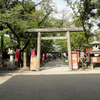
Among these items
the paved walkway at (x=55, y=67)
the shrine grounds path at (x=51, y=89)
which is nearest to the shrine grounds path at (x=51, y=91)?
the shrine grounds path at (x=51, y=89)

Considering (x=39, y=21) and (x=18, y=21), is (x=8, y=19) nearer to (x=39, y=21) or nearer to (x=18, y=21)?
(x=18, y=21)

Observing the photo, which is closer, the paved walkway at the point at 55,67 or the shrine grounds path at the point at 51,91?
the shrine grounds path at the point at 51,91

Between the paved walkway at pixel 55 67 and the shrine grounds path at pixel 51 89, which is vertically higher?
the shrine grounds path at pixel 51 89

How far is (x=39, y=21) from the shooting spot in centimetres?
1431

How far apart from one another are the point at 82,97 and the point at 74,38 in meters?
18.2

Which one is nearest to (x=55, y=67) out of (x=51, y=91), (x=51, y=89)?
(x=51, y=89)

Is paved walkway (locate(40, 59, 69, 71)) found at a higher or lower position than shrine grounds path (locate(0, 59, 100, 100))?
lower

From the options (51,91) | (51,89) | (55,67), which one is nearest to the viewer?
(51,91)

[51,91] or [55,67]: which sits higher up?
[51,91]

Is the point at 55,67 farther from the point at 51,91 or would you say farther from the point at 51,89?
the point at 51,91

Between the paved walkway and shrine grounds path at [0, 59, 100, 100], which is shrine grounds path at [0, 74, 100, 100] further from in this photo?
the paved walkway

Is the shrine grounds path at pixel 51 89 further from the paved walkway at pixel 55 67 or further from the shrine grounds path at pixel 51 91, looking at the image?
the paved walkway at pixel 55 67

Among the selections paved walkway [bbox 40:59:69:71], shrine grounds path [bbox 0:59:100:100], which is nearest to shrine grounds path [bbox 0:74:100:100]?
shrine grounds path [bbox 0:59:100:100]

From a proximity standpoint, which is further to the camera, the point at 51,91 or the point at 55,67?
the point at 55,67
